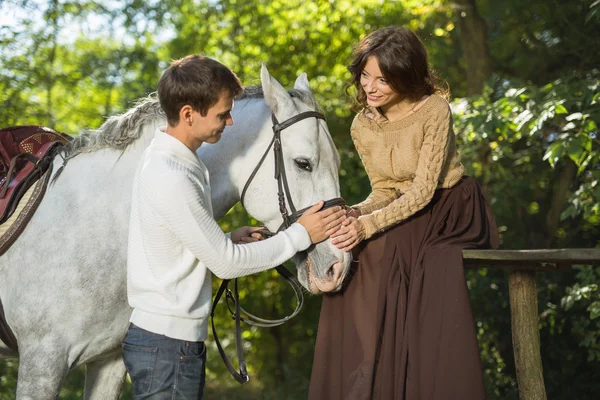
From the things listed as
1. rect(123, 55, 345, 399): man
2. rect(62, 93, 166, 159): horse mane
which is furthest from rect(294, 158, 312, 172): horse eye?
rect(62, 93, 166, 159): horse mane

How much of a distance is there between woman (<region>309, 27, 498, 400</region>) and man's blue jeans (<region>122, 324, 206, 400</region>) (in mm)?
784

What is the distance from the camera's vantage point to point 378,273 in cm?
296

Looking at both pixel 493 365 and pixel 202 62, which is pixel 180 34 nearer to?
pixel 493 365

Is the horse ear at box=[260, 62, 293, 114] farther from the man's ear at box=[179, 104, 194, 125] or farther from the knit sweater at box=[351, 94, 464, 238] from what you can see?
the man's ear at box=[179, 104, 194, 125]

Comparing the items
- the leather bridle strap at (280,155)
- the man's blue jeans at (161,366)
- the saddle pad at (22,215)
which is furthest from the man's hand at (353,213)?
the saddle pad at (22,215)

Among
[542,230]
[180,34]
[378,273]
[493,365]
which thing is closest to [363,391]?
[378,273]

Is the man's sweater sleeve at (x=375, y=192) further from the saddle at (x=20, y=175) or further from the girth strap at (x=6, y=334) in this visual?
the girth strap at (x=6, y=334)

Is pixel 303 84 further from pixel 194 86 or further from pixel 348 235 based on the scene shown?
pixel 194 86

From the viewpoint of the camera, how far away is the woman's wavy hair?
2.89m

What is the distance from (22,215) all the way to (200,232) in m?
1.07

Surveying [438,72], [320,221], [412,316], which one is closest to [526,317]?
[412,316]

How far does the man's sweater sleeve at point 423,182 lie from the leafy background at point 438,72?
2153 millimetres

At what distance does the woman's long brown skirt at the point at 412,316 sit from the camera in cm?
266

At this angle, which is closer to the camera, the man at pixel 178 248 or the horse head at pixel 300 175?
the man at pixel 178 248
